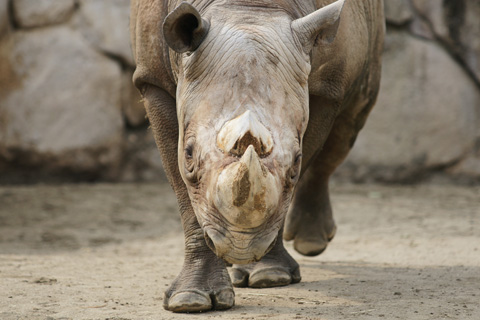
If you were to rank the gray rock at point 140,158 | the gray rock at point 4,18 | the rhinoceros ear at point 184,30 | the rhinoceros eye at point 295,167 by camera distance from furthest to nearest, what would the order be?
1. the gray rock at point 140,158
2. the gray rock at point 4,18
3. the rhinoceros ear at point 184,30
4. the rhinoceros eye at point 295,167

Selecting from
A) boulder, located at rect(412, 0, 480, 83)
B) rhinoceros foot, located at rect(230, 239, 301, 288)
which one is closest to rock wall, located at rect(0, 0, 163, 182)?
boulder, located at rect(412, 0, 480, 83)

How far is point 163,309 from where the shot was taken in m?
3.84

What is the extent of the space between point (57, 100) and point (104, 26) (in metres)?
0.96

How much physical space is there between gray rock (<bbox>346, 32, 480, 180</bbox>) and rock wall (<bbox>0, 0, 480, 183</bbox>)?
11 millimetres

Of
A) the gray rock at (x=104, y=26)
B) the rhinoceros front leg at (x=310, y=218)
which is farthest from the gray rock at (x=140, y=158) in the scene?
the rhinoceros front leg at (x=310, y=218)

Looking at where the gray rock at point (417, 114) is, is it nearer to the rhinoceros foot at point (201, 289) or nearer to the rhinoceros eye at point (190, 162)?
the rhinoceros foot at point (201, 289)

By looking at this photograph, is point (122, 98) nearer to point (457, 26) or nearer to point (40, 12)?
point (40, 12)

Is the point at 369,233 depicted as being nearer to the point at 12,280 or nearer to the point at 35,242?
the point at 35,242

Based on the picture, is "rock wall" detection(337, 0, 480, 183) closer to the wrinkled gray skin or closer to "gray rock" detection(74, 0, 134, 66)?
"gray rock" detection(74, 0, 134, 66)

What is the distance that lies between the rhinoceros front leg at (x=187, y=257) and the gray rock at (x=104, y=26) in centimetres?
495

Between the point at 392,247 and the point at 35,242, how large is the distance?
2.78 meters

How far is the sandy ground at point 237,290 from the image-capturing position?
12.5ft

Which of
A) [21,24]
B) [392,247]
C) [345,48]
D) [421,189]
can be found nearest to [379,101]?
[421,189]

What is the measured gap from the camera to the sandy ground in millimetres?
3824
